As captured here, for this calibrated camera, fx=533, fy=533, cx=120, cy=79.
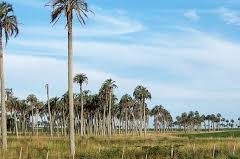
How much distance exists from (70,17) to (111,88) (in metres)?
76.8

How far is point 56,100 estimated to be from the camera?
→ 137250 millimetres

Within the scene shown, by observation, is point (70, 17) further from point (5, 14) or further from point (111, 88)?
point (111, 88)

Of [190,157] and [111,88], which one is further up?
[111,88]

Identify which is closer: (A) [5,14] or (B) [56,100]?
(A) [5,14]

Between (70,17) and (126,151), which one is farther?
(70,17)

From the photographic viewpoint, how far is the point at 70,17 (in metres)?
44.1

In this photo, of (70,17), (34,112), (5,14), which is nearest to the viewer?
(70,17)

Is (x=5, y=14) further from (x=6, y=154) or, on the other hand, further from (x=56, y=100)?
(x=56, y=100)

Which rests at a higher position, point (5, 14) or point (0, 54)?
point (5, 14)

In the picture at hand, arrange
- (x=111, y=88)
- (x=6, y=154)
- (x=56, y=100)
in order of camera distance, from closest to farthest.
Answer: (x=6, y=154) < (x=111, y=88) < (x=56, y=100)

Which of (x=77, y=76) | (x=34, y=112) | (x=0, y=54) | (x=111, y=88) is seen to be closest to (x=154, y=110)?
(x=34, y=112)

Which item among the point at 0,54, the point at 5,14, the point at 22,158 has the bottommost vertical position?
the point at 22,158

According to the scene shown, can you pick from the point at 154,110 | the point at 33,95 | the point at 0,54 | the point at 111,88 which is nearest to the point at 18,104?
the point at 33,95

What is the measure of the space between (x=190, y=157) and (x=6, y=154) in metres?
13.4
